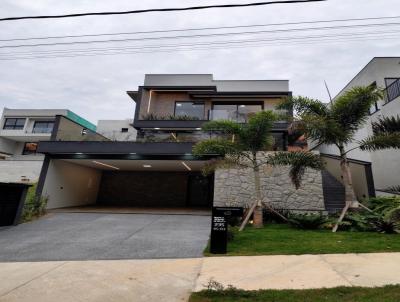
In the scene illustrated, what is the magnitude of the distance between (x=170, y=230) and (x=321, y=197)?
727 centimetres

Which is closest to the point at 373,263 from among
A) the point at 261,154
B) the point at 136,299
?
the point at 136,299

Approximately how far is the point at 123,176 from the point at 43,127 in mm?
17769

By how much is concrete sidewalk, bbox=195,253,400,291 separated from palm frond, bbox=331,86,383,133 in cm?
492

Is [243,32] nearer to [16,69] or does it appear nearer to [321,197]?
[321,197]

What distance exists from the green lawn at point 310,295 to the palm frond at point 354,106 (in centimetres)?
635

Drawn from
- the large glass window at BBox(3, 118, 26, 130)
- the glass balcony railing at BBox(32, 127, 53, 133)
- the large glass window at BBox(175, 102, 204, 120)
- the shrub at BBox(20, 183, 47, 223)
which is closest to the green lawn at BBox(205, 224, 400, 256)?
the shrub at BBox(20, 183, 47, 223)

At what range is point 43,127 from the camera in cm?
2872

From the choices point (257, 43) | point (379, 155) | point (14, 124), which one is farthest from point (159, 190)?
point (14, 124)

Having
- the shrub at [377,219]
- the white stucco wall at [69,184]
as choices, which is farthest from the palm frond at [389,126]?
the white stucco wall at [69,184]

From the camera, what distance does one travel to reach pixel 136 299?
3.28 metres

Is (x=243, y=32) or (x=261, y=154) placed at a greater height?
(x=243, y=32)

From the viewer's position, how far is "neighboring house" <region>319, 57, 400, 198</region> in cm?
1144

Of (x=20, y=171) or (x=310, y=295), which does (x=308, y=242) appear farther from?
(x=20, y=171)

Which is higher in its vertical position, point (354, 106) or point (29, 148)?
point (29, 148)
